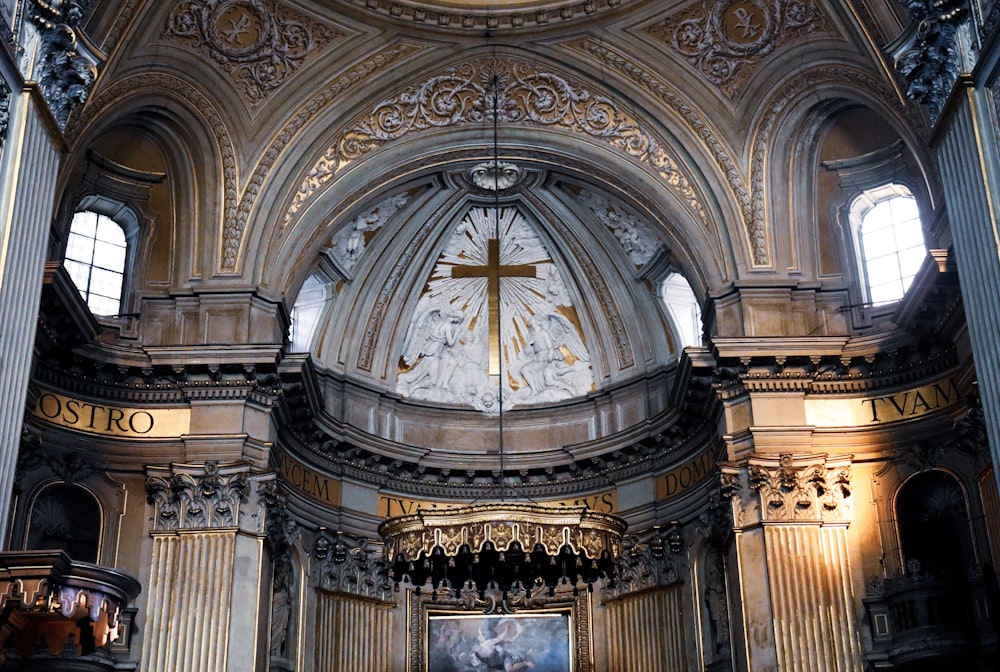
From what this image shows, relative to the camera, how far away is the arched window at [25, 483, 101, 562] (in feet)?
58.5

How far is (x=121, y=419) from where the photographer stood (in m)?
18.7

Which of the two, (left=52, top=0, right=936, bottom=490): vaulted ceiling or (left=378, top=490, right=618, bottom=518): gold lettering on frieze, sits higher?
(left=52, top=0, right=936, bottom=490): vaulted ceiling

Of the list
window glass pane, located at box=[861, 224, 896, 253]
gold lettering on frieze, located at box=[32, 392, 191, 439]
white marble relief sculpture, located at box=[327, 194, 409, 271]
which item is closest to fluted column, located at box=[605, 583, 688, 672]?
window glass pane, located at box=[861, 224, 896, 253]

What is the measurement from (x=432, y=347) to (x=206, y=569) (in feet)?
25.7

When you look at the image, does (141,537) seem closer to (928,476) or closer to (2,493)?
(2,493)

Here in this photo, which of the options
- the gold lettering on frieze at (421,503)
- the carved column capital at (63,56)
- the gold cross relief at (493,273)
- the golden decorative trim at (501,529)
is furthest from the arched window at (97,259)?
the golden decorative trim at (501,529)

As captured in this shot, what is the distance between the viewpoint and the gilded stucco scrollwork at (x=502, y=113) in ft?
68.7

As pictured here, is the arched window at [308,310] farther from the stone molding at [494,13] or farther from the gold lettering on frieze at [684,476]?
the gold lettering on frieze at [684,476]

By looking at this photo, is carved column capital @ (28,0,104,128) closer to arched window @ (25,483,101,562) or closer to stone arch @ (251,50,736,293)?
arched window @ (25,483,101,562)

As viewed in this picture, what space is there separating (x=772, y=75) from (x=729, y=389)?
4957mm

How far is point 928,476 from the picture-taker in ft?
60.4

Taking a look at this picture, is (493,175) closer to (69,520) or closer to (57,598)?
(69,520)

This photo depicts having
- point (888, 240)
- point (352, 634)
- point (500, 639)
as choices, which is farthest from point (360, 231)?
point (888, 240)

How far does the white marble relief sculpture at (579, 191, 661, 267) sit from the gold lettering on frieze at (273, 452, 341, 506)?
650cm
